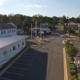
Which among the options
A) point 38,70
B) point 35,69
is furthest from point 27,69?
point 38,70

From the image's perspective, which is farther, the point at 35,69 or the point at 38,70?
the point at 35,69

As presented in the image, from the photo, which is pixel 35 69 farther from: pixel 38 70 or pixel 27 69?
pixel 27 69

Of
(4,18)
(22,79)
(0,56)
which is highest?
(4,18)

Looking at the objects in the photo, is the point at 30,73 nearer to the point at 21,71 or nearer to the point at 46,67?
the point at 21,71

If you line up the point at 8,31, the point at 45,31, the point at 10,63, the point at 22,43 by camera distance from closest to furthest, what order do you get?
the point at 10,63, the point at 22,43, the point at 8,31, the point at 45,31

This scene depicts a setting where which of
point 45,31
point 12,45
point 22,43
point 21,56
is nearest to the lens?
point 12,45

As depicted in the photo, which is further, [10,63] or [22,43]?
[22,43]

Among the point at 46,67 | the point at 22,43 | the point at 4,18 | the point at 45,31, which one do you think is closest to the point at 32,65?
the point at 46,67

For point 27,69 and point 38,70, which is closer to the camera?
point 38,70
